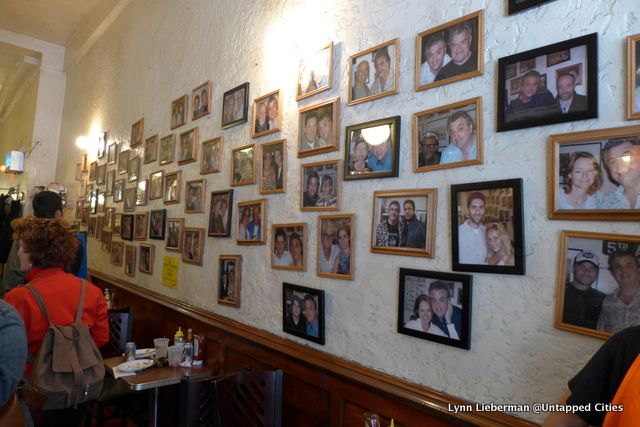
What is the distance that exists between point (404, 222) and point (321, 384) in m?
0.86

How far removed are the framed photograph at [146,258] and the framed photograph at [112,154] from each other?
145 cm

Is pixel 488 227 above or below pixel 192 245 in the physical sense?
above

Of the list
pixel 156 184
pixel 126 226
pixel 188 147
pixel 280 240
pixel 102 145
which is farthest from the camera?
pixel 102 145

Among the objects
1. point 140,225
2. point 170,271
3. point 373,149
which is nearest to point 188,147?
point 170,271

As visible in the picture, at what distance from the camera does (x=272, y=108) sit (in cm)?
235

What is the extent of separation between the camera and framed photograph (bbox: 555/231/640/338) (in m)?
1.06

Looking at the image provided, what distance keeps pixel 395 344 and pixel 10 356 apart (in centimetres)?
124

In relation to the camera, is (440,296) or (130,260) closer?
(440,296)

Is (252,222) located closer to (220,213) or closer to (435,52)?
(220,213)

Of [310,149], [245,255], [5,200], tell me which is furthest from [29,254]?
[5,200]

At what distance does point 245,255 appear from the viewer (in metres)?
2.49

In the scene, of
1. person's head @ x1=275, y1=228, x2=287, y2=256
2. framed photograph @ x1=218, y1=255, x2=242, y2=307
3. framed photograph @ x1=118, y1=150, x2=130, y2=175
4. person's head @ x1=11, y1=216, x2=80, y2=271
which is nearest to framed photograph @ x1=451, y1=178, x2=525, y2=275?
person's head @ x1=275, y1=228, x2=287, y2=256

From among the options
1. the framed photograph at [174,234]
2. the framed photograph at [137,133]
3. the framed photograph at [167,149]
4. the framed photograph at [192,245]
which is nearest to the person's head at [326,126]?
the framed photograph at [192,245]

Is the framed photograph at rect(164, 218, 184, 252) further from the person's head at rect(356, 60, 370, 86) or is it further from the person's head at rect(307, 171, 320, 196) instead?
the person's head at rect(356, 60, 370, 86)
